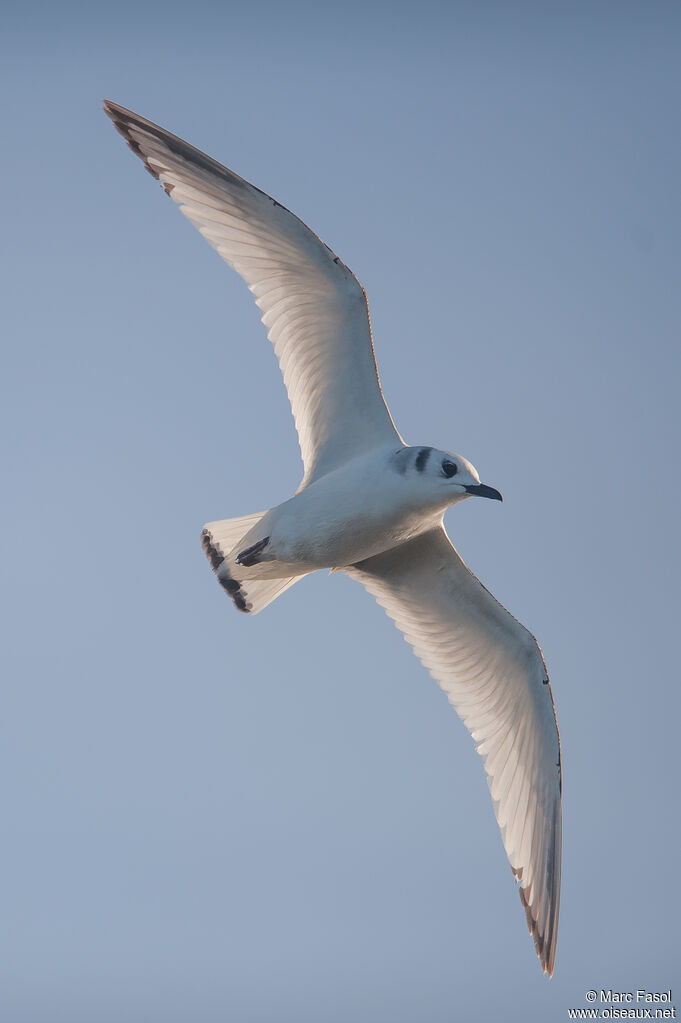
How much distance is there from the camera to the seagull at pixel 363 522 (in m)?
8.01

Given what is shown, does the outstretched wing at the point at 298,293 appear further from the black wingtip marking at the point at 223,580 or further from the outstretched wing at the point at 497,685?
the outstretched wing at the point at 497,685

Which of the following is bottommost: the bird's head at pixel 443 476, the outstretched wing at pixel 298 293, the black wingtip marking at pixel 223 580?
the black wingtip marking at pixel 223 580

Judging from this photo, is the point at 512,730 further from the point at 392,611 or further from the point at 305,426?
the point at 305,426

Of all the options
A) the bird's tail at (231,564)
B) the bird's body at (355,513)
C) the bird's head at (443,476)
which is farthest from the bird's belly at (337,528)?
the bird's tail at (231,564)

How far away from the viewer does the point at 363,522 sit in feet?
26.1

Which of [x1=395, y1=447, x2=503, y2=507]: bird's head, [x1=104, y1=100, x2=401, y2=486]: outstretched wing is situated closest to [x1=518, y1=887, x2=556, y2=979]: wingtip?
[x1=395, y1=447, x2=503, y2=507]: bird's head

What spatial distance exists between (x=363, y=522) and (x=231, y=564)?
1.05 m

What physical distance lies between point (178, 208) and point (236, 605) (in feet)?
8.74

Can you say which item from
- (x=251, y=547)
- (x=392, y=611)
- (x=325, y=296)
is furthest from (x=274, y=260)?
(x=392, y=611)

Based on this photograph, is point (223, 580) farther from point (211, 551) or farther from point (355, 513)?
point (355, 513)

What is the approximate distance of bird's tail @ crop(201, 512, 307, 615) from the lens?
27.9 ft

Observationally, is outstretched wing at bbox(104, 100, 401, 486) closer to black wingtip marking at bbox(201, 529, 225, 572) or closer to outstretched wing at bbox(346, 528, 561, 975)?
black wingtip marking at bbox(201, 529, 225, 572)

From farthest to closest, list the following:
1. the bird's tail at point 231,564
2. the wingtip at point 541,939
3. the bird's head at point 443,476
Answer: the wingtip at point 541,939 < the bird's tail at point 231,564 < the bird's head at point 443,476

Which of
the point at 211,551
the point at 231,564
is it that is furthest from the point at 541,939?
the point at 211,551
